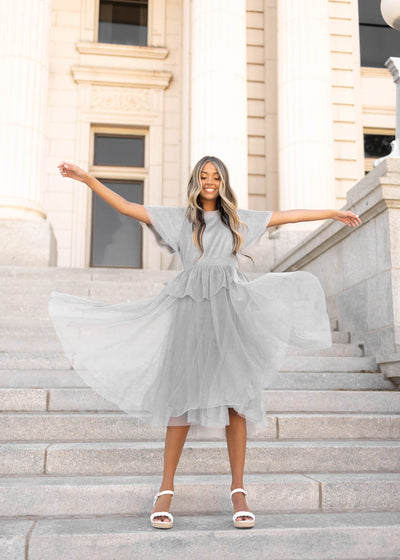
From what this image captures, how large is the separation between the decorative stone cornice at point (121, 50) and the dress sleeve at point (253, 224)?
12317 millimetres

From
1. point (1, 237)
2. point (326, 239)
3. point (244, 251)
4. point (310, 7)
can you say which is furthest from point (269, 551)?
point (310, 7)

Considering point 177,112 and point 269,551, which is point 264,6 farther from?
point 269,551

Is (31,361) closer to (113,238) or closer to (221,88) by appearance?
(221,88)

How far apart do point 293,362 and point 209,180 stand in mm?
2795

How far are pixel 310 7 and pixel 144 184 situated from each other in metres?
5.54

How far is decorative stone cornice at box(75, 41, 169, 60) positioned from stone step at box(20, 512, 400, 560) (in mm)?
13348

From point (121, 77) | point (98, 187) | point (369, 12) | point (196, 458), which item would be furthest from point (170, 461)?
point (369, 12)

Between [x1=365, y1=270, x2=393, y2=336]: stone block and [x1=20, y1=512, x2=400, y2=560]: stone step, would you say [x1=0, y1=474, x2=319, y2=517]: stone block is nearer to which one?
[x1=20, y1=512, x2=400, y2=560]: stone step

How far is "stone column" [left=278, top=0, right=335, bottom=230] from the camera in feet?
37.8

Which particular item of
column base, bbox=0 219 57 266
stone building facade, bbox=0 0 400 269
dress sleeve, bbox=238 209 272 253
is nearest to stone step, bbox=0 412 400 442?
dress sleeve, bbox=238 209 272 253

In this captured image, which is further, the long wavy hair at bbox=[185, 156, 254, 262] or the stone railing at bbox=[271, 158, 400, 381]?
the stone railing at bbox=[271, 158, 400, 381]

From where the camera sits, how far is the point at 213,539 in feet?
9.98

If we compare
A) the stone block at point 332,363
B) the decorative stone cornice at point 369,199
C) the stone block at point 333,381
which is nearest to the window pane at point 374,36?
the decorative stone cornice at point 369,199

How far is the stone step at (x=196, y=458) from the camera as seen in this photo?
12.6 feet
